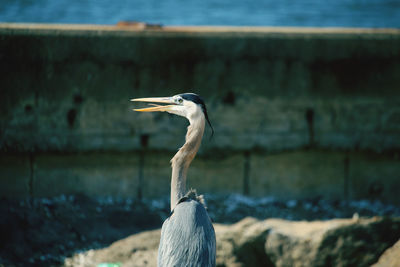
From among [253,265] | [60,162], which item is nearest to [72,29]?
[60,162]

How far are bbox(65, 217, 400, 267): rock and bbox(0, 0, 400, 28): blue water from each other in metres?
7.91

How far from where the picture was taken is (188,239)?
13.4 feet

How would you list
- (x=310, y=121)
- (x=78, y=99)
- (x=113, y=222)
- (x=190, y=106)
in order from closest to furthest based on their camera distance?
(x=190, y=106) < (x=113, y=222) < (x=78, y=99) < (x=310, y=121)

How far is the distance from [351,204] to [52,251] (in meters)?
3.66

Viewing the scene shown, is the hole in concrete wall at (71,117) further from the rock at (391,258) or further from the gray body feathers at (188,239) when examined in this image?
the rock at (391,258)

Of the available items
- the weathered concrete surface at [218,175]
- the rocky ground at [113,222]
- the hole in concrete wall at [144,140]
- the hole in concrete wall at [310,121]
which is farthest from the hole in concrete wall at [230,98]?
the rocky ground at [113,222]

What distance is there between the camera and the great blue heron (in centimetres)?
405

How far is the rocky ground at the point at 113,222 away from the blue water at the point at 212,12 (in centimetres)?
643

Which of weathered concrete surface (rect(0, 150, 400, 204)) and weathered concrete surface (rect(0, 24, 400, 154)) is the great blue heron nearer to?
weathered concrete surface (rect(0, 24, 400, 154))

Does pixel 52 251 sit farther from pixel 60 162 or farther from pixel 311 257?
pixel 311 257

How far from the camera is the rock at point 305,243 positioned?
4812mm

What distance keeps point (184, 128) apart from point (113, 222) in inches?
53.7

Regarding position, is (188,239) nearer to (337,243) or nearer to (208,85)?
(337,243)

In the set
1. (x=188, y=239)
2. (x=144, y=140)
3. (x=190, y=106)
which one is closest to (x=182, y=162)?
(x=190, y=106)
